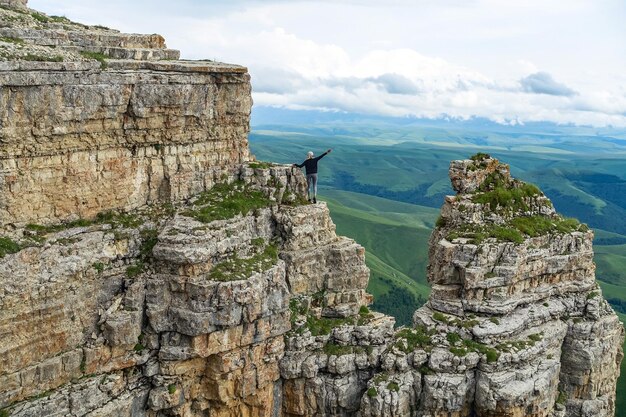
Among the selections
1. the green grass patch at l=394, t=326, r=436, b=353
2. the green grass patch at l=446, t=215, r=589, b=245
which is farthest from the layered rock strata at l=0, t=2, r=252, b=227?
the green grass patch at l=446, t=215, r=589, b=245

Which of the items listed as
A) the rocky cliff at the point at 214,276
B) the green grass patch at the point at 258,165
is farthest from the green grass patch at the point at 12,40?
the green grass patch at the point at 258,165

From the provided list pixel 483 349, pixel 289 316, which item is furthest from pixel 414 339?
pixel 289 316

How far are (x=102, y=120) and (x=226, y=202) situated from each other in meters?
9.38

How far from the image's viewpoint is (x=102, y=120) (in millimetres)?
34156

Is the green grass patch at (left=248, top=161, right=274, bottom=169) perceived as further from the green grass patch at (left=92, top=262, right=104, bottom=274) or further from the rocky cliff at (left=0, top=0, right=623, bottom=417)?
the green grass patch at (left=92, top=262, right=104, bottom=274)

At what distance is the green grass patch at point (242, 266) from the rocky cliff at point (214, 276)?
0.44 feet

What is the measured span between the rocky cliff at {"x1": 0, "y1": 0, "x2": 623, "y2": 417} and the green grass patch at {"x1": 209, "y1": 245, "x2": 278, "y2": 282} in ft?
0.44

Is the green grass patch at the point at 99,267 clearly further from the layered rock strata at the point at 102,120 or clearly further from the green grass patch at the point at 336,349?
the green grass patch at the point at 336,349

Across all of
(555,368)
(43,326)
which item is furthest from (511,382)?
(43,326)

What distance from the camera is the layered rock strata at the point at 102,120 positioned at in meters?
30.9

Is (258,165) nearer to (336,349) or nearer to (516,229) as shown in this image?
(336,349)

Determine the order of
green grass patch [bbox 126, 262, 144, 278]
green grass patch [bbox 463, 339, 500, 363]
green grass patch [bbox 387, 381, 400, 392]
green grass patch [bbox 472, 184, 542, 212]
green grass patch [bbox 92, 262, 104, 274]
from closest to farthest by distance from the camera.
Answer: green grass patch [bbox 92, 262, 104, 274], green grass patch [bbox 126, 262, 144, 278], green grass patch [bbox 387, 381, 400, 392], green grass patch [bbox 463, 339, 500, 363], green grass patch [bbox 472, 184, 542, 212]

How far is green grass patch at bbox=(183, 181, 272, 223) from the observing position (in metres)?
37.5

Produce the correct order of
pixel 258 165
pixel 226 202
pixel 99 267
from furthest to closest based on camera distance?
pixel 258 165 → pixel 226 202 → pixel 99 267
